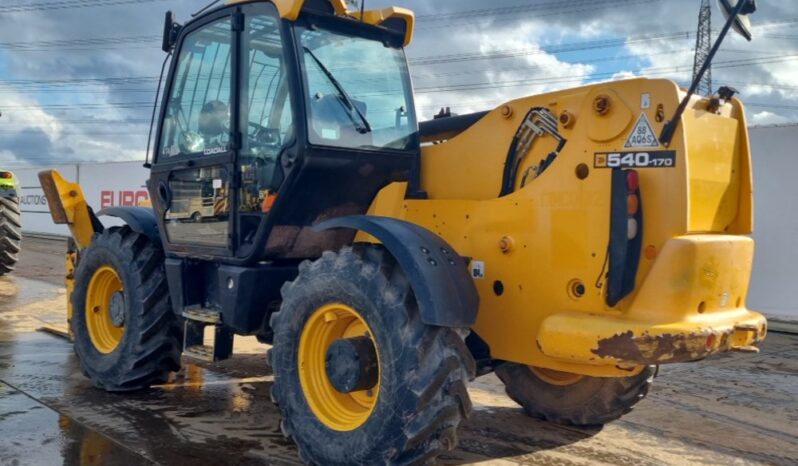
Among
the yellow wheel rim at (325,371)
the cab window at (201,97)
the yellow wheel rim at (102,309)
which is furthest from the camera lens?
the yellow wheel rim at (102,309)

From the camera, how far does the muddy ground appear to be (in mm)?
4379

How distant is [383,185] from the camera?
4.74 metres

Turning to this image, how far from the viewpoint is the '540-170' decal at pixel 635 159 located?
11.5 ft

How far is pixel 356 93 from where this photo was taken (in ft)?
15.5

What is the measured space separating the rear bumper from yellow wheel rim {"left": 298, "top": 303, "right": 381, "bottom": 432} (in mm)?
1017

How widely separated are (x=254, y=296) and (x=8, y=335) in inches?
182

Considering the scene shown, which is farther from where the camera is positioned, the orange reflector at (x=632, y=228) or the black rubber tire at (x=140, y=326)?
the black rubber tire at (x=140, y=326)

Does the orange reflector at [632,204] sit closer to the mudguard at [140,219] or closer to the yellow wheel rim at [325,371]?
the yellow wheel rim at [325,371]

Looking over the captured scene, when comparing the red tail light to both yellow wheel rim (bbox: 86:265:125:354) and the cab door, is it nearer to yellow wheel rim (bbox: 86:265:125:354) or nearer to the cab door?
the cab door

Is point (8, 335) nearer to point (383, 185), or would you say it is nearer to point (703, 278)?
point (383, 185)

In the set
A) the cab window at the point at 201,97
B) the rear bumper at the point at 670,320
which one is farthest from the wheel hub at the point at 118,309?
the rear bumper at the point at 670,320

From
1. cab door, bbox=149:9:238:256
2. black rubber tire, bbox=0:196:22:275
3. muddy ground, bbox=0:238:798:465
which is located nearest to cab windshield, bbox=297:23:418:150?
cab door, bbox=149:9:238:256

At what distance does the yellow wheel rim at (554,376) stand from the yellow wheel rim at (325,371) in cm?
138

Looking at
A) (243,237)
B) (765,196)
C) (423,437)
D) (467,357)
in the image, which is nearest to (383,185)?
(243,237)
